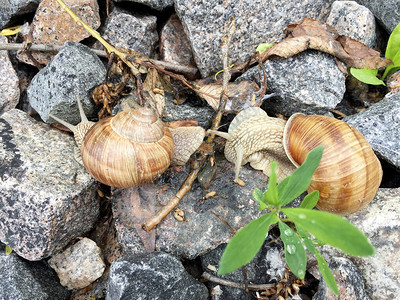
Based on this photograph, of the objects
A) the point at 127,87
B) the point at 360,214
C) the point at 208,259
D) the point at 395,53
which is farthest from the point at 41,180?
the point at 395,53

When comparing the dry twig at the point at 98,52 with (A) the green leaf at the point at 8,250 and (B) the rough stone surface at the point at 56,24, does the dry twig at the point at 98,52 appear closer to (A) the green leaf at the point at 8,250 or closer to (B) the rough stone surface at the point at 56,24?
(B) the rough stone surface at the point at 56,24

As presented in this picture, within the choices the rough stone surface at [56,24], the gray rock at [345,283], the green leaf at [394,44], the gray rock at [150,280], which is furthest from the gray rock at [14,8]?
the gray rock at [345,283]

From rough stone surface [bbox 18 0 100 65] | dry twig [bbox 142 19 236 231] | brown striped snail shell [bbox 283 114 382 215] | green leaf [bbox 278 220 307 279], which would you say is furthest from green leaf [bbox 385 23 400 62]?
rough stone surface [bbox 18 0 100 65]

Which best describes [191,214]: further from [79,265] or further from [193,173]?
[79,265]

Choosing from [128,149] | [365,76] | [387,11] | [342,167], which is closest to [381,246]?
[342,167]

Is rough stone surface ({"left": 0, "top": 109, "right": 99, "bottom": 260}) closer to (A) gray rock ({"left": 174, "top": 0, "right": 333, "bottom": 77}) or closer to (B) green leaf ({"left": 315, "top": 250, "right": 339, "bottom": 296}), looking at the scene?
(A) gray rock ({"left": 174, "top": 0, "right": 333, "bottom": 77})

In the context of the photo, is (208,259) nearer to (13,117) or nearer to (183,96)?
(183,96)
